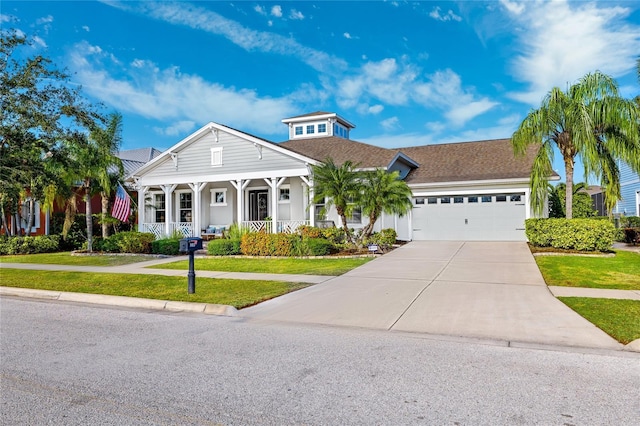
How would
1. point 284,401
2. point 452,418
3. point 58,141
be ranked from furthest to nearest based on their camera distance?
1. point 58,141
2. point 284,401
3. point 452,418

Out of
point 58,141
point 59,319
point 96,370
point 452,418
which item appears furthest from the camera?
point 58,141

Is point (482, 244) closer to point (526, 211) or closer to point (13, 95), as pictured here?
point (526, 211)

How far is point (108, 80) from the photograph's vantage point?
1944 cm

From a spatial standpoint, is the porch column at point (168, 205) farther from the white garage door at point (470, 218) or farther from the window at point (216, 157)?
the white garage door at point (470, 218)

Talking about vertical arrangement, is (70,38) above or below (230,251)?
above

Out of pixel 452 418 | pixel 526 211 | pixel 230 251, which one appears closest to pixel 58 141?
pixel 230 251

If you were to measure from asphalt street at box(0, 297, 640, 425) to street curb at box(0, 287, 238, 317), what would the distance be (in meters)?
1.16

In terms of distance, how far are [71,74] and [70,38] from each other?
85.9 inches

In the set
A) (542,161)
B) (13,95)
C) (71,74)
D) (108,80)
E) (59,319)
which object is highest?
(108,80)

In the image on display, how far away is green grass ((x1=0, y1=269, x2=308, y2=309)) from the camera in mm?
8888

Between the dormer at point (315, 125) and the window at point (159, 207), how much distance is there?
9192 millimetres

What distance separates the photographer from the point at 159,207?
976 inches

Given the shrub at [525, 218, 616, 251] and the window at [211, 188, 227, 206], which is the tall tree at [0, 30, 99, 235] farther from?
the shrub at [525, 218, 616, 251]

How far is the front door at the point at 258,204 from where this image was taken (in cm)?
2259
